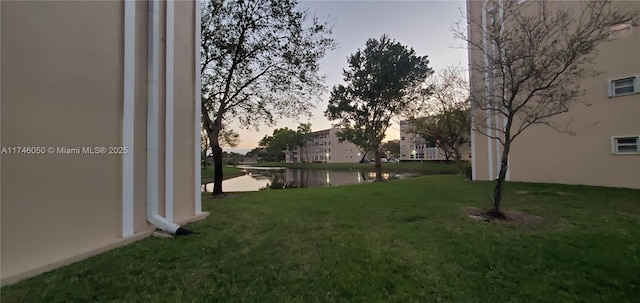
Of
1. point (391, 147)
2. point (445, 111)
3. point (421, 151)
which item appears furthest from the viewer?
point (391, 147)

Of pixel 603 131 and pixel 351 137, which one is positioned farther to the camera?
pixel 351 137

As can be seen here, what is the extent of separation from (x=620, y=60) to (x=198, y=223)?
13.6 meters

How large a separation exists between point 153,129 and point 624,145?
13.5m

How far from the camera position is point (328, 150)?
2820 inches

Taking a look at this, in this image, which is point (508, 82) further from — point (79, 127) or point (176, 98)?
point (79, 127)

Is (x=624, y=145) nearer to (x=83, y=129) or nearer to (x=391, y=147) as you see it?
(x=83, y=129)

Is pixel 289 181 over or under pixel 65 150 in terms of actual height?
under

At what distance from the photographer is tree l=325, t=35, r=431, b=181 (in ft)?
59.0

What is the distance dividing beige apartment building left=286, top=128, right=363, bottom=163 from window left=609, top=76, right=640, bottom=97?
2120 inches

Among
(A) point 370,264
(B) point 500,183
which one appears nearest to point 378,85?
(B) point 500,183

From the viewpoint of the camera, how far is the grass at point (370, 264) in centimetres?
263

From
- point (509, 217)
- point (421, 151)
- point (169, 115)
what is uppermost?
point (421, 151)

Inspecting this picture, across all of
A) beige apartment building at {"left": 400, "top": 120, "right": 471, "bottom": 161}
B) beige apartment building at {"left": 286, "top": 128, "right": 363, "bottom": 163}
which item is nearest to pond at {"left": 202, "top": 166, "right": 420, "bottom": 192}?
beige apartment building at {"left": 400, "top": 120, "right": 471, "bottom": 161}

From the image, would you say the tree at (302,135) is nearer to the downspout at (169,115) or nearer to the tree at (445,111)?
the tree at (445,111)
